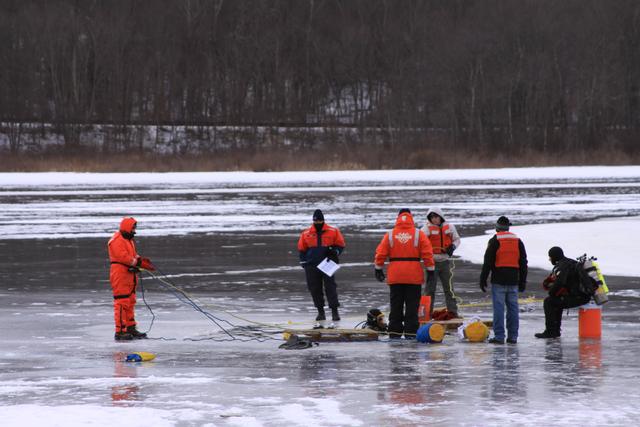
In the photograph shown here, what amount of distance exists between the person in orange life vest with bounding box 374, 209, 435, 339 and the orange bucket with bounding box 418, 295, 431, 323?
0.87 m

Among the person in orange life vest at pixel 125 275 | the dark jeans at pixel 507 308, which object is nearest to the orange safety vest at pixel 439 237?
the dark jeans at pixel 507 308

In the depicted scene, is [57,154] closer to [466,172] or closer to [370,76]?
[466,172]

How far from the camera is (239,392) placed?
10.6 m

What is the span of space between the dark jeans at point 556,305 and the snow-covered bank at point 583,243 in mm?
7093

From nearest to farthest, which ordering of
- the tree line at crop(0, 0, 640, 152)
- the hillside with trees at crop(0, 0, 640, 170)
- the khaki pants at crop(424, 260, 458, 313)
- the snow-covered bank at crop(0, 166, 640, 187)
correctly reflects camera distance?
the khaki pants at crop(424, 260, 458, 313) < the snow-covered bank at crop(0, 166, 640, 187) < the hillside with trees at crop(0, 0, 640, 170) < the tree line at crop(0, 0, 640, 152)

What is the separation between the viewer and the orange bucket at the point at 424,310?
14891mm

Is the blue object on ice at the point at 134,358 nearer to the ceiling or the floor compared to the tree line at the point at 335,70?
nearer to the floor

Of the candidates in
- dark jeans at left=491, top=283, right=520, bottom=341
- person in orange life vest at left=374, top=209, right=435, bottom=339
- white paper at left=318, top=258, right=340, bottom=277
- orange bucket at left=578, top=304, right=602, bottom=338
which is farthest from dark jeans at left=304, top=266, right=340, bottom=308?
orange bucket at left=578, top=304, right=602, bottom=338

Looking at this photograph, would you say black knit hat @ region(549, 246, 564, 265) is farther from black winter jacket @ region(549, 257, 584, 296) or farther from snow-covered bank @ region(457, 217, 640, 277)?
snow-covered bank @ region(457, 217, 640, 277)

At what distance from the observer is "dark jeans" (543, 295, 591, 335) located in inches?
546

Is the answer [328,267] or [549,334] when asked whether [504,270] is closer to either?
[549,334]

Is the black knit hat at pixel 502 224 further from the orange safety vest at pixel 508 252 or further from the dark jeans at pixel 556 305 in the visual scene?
the dark jeans at pixel 556 305

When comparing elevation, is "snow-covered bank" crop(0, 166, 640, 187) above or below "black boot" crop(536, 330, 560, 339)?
above

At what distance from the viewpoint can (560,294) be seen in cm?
1398
